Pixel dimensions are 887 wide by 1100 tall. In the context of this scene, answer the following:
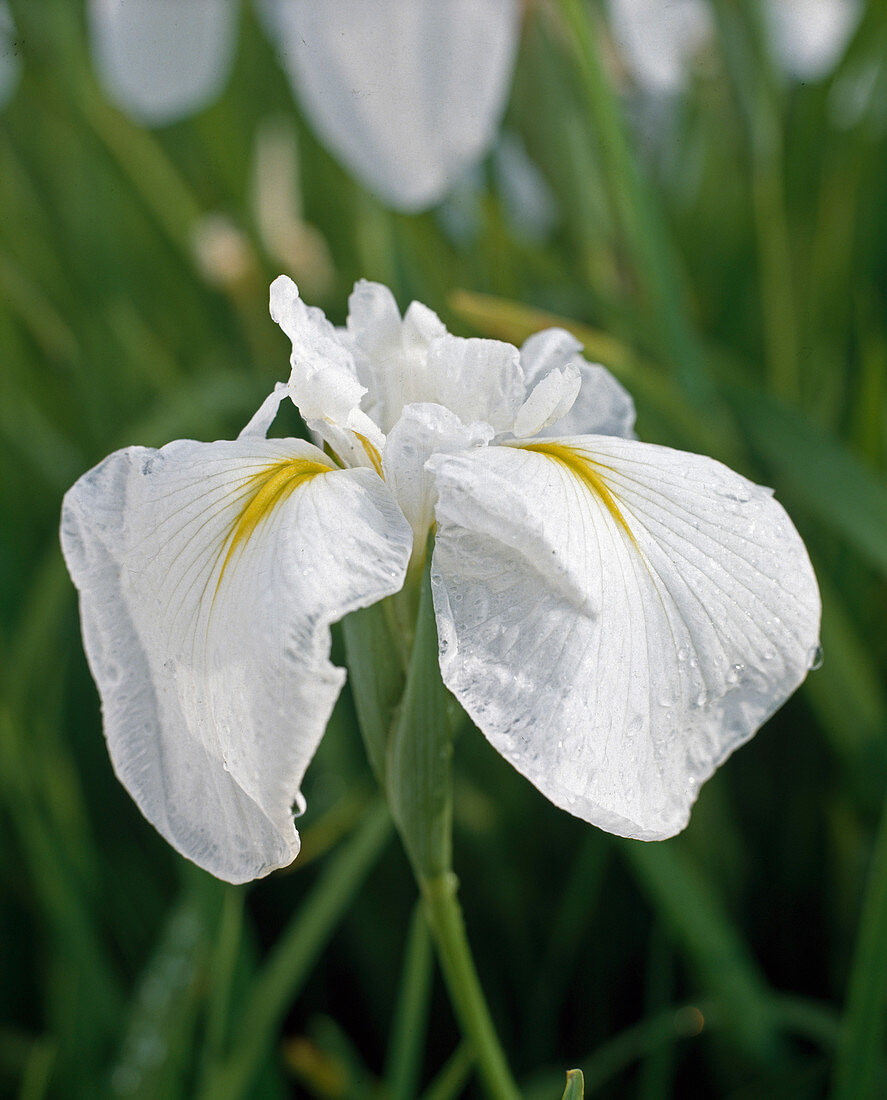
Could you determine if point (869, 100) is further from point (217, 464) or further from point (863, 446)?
point (217, 464)

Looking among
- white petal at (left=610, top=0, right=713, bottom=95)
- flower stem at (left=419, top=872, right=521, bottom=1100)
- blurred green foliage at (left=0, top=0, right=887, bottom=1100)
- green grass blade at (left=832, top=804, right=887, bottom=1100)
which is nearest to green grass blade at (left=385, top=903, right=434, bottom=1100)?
blurred green foliage at (left=0, top=0, right=887, bottom=1100)

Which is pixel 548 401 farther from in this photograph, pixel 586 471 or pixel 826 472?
pixel 826 472

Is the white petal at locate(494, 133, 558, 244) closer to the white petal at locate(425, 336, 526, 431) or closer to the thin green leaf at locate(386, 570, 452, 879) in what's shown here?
the white petal at locate(425, 336, 526, 431)

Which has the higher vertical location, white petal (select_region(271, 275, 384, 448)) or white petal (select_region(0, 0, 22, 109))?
white petal (select_region(0, 0, 22, 109))

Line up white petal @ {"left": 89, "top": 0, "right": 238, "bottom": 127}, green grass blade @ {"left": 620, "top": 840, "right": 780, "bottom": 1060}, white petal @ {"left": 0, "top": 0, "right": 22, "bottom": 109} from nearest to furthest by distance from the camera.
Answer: green grass blade @ {"left": 620, "top": 840, "right": 780, "bottom": 1060}, white petal @ {"left": 89, "top": 0, "right": 238, "bottom": 127}, white petal @ {"left": 0, "top": 0, "right": 22, "bottom": 109}

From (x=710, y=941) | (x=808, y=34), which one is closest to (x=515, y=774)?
(x=710, y=941)

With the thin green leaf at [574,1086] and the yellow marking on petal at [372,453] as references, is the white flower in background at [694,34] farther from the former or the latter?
the thin green leaf at [574,1086]

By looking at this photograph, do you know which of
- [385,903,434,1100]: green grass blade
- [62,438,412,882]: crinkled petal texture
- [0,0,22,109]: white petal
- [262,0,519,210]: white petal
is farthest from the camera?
[0,0,22,109]: white petal
